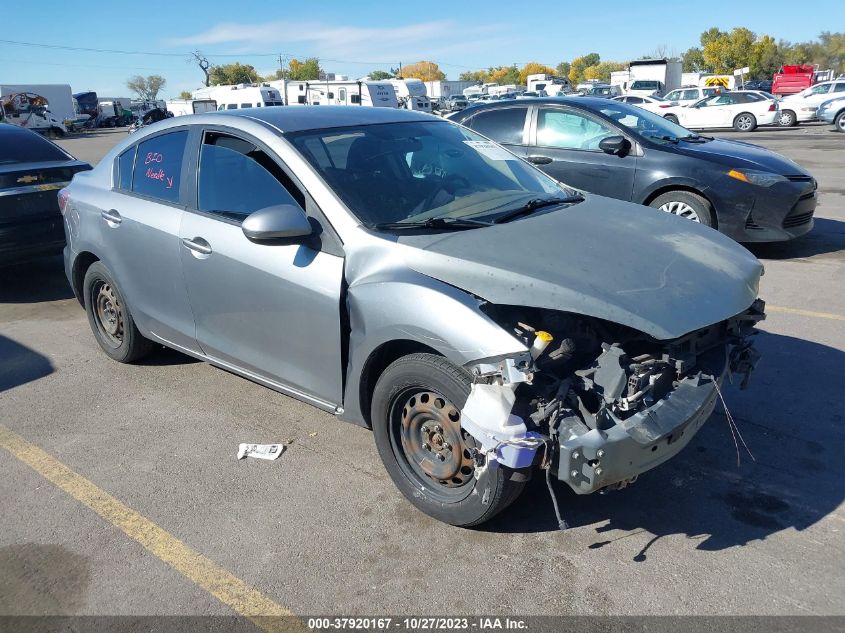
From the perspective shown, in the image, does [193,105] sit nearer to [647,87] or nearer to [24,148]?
[647,87]

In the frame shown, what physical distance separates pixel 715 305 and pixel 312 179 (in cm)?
199

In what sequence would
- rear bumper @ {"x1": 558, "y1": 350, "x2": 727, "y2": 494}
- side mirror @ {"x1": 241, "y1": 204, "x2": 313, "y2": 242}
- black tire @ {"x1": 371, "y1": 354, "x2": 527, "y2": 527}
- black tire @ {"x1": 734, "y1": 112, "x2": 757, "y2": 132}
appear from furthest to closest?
Result: black tire @ {"x1": 734, "y1": 112, "x2": 757, "y2": 132}
side mirror @ {"x1": 241, "y1": 204, "x2": 313, "y2": 242}
black tire @ {"x1": 371, "y1": 354, "x2": 527, "y2": 527}
rear bumper @ {"x1": 558, "y1": 350, "x2": 727, "y2": 494}

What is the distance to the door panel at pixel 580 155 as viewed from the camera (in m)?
7.79

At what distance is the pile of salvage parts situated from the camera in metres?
2.69

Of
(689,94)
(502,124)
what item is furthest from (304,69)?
(502,124)

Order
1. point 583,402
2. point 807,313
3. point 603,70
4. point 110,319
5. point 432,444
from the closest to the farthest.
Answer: point 583,402
point 432,444
point 110,319
point 807,313
point 603,70

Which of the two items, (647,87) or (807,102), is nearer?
(807,102)

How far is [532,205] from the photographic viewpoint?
12.7 feet

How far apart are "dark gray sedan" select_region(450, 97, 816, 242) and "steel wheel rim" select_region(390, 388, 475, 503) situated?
479cm

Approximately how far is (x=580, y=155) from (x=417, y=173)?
458 centimetres

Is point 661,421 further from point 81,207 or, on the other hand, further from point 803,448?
Result: point 81,207

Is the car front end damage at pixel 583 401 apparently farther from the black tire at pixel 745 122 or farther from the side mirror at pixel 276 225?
the black tire at pixel 745 122

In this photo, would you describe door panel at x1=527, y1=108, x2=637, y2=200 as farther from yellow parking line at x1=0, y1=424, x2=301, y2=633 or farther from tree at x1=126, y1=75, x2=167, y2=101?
tree at x1=126, y1=75, x2=167, y2=101

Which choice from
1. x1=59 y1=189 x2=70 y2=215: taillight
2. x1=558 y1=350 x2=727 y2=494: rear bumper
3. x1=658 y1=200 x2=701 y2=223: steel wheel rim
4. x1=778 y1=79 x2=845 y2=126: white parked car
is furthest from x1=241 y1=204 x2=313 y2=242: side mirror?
x1=778 y1=79 x2=845 y2=126: white parked car
